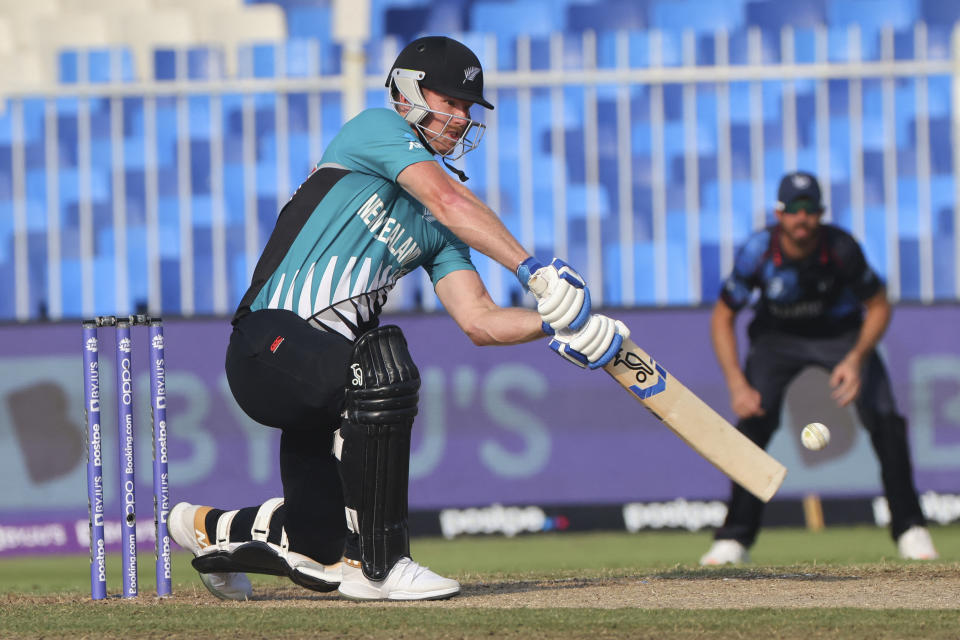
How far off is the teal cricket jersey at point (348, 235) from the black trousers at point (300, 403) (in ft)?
0.29

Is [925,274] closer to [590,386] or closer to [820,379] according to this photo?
[820,379]

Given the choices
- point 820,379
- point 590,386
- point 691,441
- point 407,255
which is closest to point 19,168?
point 590,386

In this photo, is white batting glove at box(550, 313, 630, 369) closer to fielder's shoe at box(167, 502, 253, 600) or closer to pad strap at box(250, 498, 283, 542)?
pad strap at box(250, 498, 283, 542)

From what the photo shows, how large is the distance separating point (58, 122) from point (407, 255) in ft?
21.7

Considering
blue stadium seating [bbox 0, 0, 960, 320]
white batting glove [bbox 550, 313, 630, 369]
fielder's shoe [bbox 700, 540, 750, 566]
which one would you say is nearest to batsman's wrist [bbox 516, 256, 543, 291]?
white batting glove [bbox 550, 313, 630, 369]

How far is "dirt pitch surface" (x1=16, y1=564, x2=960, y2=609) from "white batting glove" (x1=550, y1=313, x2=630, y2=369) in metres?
0.67

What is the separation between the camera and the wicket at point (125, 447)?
4398 millimetres

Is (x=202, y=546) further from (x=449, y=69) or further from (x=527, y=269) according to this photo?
(x=449, y=69)

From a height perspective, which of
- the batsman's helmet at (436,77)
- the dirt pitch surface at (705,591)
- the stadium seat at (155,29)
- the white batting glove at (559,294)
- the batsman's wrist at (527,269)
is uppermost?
the stadium seat at (155,29)

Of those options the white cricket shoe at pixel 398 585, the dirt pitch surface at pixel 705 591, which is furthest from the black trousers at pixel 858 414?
the white cricket shoe at pixel 398 585

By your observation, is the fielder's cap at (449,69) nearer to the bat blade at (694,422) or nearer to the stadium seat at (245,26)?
the bat blade at (694,422)

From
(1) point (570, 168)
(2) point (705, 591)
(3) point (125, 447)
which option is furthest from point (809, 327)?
(3) point (125, 447)

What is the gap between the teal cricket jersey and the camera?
416 centimetres

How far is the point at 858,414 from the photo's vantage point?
689cm
